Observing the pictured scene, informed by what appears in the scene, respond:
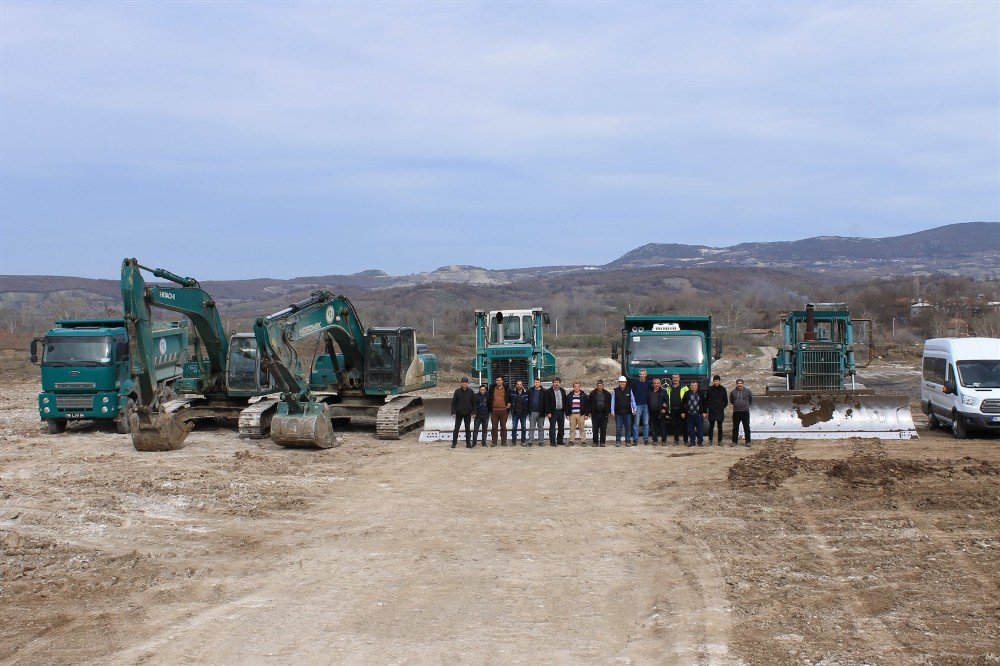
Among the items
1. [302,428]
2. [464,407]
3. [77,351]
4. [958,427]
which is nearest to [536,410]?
[464,407]

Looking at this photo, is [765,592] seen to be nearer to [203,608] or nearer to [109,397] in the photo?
[203,608]

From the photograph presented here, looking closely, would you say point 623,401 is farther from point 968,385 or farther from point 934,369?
point 934,369

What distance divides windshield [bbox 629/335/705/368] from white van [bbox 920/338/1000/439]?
16.6 feet

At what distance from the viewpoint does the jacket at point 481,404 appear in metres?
19.5

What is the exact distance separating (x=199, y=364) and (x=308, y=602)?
45.2ft

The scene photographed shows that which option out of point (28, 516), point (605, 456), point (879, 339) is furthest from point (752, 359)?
point (28, 516)

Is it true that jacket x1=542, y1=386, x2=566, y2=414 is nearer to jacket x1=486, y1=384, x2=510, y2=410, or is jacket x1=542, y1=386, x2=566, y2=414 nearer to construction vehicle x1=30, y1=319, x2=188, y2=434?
jacket x1=486, y1=384, x2=510, y2=410

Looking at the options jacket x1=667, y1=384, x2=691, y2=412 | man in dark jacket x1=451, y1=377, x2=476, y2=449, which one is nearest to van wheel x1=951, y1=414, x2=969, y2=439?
jacket x1=667, y1=384, x2=691, y2=412

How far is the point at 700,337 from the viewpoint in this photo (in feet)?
68.5

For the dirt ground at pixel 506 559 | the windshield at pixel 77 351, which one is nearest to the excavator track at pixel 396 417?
the dirt ground at pixel 506 559

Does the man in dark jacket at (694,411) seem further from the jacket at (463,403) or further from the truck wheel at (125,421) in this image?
the truck wheel at (125,421)

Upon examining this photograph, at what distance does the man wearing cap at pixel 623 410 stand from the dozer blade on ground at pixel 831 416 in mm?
2618

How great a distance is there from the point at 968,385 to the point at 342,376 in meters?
13.3

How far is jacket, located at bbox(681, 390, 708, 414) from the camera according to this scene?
1905 centimetres
